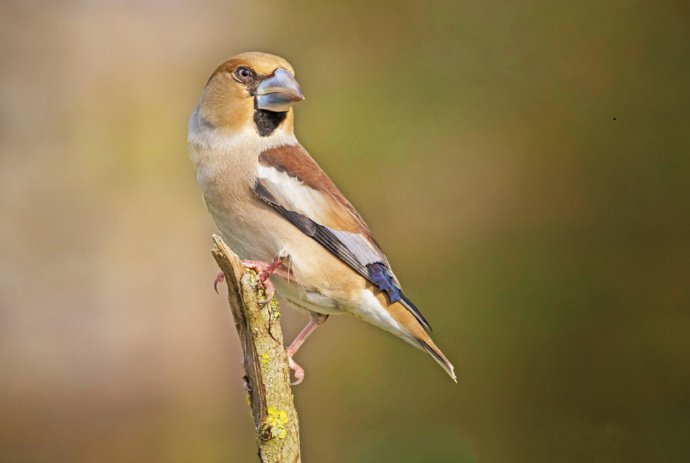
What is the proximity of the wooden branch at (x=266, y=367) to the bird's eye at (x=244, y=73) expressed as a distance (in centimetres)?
70

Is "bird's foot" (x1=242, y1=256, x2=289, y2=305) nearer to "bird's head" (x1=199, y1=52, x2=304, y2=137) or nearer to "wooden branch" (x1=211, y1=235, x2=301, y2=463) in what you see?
"wooden branch" (x1=211, y1=235, x2=301, y2=463)

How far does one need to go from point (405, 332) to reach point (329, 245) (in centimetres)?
37

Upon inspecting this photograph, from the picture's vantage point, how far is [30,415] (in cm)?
561

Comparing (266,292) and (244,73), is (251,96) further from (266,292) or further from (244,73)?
(266,292)

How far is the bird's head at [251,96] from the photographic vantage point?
8.95 feet

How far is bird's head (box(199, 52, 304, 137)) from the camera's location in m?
2.73

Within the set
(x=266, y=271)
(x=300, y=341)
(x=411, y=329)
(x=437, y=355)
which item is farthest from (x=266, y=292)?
(x=437, y=355)

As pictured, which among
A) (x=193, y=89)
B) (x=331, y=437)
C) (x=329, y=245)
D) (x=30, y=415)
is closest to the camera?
(x=329, y=245)

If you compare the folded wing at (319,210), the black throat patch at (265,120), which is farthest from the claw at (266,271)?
the black throat patch at (265,120)

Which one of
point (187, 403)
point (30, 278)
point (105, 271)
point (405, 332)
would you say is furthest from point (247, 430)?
point (405, 332)

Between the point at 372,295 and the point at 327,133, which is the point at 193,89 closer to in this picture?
the point at 327,133

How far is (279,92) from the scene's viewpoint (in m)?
2.68

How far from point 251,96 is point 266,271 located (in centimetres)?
63

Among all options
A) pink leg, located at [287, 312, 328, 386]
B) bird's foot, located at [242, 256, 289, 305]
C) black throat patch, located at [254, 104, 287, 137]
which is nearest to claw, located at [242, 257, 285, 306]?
bird's foot, located at [242, 256, 289, 305]
